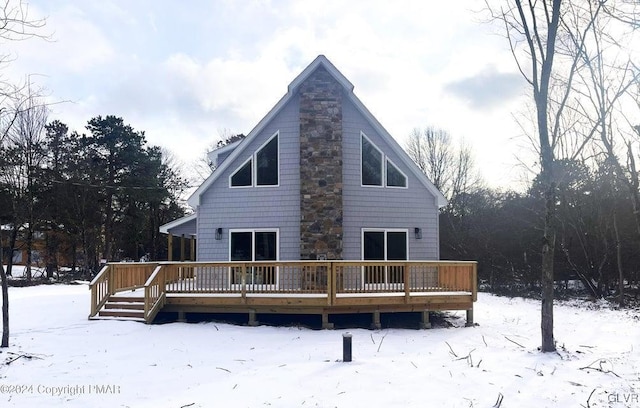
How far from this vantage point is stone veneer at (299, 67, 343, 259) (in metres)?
12.4

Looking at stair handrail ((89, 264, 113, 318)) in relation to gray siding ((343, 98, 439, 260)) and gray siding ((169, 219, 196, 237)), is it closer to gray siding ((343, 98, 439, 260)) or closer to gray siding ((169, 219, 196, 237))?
→ gray siding ((169, 219, 196, 237))

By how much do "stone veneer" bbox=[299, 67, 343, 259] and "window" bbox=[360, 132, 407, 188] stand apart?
35.3 inches

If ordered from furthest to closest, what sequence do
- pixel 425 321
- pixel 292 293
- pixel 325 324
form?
pixel 425 321 → pixel 292 293 → pixel 325 324

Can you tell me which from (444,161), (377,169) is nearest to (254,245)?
(377,169)

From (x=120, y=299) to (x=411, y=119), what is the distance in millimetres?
27394

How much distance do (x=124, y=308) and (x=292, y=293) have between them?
155 inches

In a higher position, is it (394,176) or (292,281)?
(394,176)

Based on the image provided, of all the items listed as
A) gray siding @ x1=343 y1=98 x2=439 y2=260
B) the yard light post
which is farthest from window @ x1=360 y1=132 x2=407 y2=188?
the yard light post

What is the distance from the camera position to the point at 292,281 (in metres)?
10.8

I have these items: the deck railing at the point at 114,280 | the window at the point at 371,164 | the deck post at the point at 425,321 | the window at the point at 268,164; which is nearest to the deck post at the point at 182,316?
the deck railing at the point at 114,280

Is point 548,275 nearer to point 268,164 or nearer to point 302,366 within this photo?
point 302,366

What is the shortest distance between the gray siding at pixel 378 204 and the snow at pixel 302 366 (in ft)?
9.92

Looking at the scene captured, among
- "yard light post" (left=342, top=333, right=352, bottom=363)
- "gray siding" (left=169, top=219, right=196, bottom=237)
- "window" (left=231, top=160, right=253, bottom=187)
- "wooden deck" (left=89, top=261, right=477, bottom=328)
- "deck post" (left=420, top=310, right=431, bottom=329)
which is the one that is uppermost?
"window" (left=231, top=160, right=253, bottom=187)

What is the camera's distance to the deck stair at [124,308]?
10461mm
